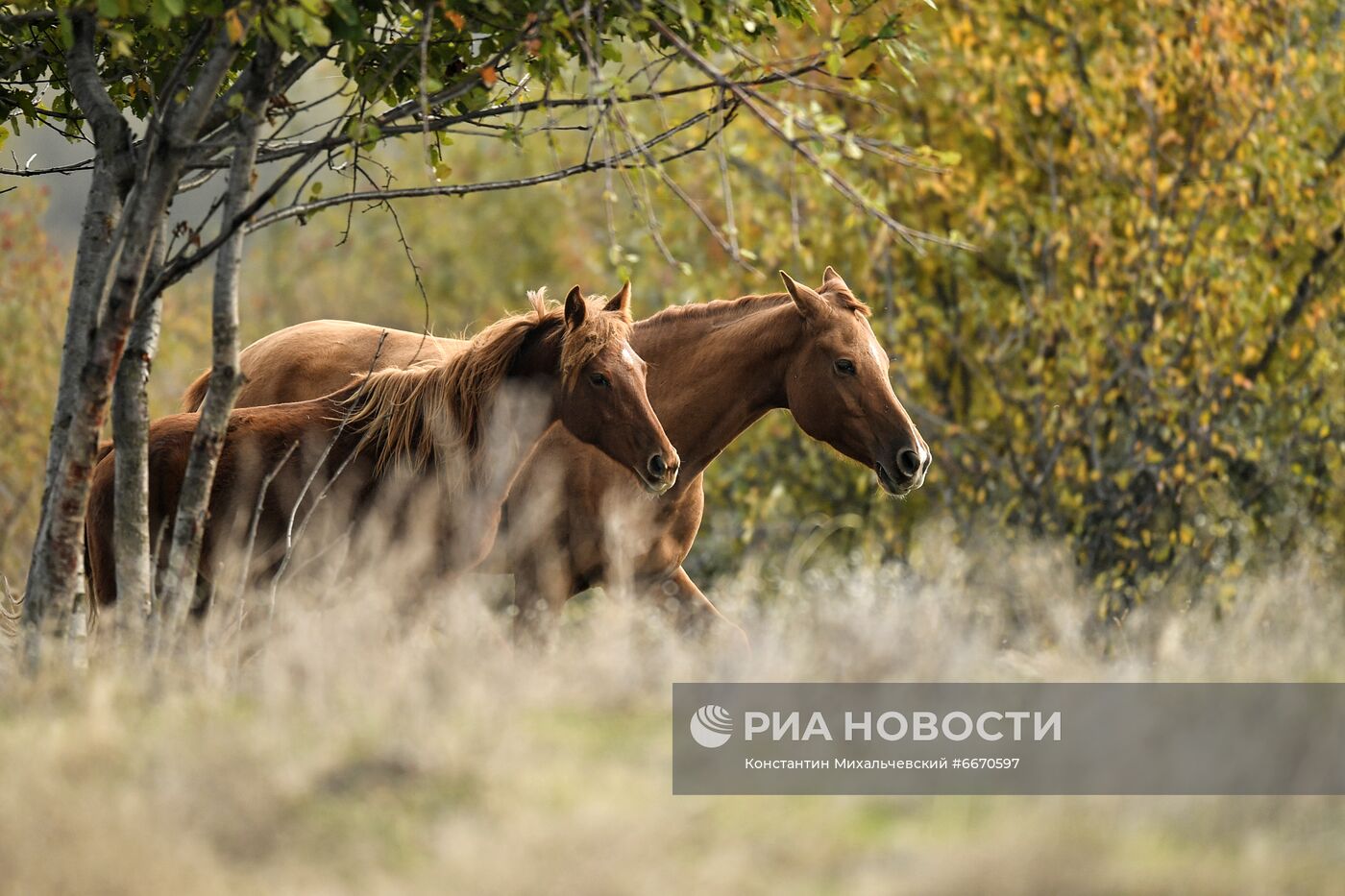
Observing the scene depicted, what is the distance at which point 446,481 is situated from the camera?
20.5 feet

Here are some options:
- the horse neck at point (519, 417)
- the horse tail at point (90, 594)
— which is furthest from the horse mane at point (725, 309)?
the horse tail at point (90, 594)

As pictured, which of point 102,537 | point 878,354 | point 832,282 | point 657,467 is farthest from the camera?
point 832,282

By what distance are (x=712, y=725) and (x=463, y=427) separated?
2.44 meters

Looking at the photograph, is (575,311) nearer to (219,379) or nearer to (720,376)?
(720,376)

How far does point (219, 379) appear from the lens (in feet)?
16.3

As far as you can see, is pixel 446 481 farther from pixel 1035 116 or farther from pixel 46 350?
pixel 46 350

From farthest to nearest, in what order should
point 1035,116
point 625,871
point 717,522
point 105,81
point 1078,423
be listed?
1. point 717,522
2. point 1035,116
3. point 1078,423
4. point 105,81
5. point 625,871

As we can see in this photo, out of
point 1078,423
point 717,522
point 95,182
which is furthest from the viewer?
point 717,522

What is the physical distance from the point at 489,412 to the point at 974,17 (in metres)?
7.15

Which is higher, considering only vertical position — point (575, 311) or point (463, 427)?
point (575, 311)

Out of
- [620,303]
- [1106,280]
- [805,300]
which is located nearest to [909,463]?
[805,300]

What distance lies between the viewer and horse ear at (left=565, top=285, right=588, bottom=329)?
6117mm

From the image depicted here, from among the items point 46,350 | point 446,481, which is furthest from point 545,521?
point 46,350

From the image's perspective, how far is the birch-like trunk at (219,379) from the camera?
Answer: 192 inches
